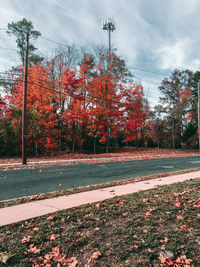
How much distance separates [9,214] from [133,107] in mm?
29622

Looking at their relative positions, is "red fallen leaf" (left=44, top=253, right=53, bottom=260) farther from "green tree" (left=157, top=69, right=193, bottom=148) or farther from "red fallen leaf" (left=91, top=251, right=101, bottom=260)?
"green tree" (left=157, top=69, right=193, bottom=148)

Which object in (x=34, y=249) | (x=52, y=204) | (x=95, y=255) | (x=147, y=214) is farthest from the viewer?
(x=52, y=204)

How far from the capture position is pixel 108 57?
31688mm

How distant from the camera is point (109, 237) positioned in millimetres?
3627

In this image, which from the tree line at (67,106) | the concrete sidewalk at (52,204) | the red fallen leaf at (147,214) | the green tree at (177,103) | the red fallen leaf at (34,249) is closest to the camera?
the red fallen leaf at (34,249)

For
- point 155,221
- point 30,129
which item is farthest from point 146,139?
point 155,221

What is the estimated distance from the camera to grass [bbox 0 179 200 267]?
305cm

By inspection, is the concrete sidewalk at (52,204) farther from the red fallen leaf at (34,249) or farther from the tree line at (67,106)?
the tree line at (67,106)

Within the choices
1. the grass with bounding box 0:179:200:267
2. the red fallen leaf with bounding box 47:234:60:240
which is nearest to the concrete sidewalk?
the grass with bounding box 0:179:200:267

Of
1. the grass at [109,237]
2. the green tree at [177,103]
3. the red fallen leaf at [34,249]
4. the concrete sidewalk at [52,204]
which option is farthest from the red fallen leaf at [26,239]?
the green tree at [177,103]

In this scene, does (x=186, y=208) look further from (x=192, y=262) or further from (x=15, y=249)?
(x=15, y=249)

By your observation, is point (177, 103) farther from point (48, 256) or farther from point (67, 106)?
point (48, 256)

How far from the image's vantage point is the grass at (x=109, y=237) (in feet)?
10.0

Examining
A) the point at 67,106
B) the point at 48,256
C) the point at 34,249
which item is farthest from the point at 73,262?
the point at 67,106
